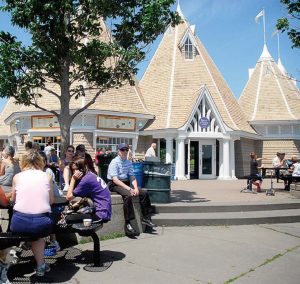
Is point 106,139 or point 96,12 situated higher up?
point 96,12

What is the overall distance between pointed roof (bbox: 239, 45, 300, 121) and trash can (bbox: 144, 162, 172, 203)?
18.4m

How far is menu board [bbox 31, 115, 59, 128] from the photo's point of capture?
20266mm

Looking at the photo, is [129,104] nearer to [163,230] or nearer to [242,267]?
[163,230]

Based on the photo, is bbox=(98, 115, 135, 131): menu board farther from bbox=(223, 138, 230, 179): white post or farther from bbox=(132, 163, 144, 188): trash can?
bbox=(132, 163, 144, 188): trash can

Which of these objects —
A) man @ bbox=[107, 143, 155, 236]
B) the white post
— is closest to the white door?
the white post

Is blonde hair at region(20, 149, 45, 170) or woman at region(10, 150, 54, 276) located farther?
blonde hair at region(20, 149, 45, 170)

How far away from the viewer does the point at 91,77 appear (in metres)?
9.96

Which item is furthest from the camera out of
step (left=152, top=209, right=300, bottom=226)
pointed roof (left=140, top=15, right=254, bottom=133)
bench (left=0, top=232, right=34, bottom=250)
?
pointed roof (left=140, top=15, right=254, bottom=133)

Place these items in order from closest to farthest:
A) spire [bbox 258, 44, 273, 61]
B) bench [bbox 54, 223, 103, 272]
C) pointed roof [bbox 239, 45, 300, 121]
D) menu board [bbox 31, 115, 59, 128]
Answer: bench [bbox 54, 223, 103, 272] → menu board [bbox 31, 115, 59, 128] → pointed roof [bbox 239, 45, 300, 121] → spire [bbox 258, 44, 273, 61]

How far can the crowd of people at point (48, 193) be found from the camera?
453 cm

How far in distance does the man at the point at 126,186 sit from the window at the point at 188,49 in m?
19.6

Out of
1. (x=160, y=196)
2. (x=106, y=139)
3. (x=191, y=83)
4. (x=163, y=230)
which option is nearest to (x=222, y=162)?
(x=191, y=83)

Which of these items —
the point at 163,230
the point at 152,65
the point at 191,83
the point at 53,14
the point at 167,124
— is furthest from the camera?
the point at 152,65

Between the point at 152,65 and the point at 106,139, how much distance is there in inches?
343
